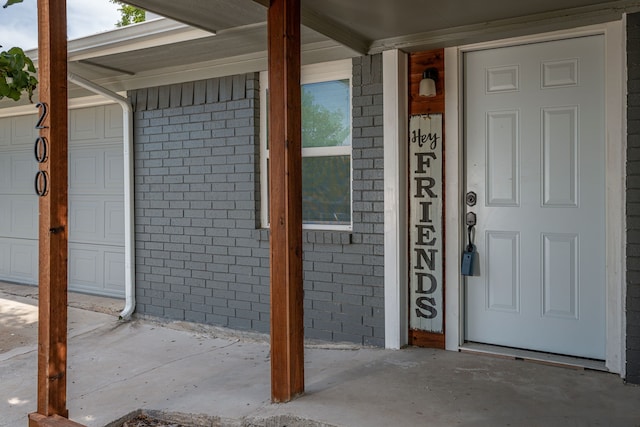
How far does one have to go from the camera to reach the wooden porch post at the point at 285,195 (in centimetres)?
319

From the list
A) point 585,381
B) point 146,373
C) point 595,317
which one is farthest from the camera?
point 146,373

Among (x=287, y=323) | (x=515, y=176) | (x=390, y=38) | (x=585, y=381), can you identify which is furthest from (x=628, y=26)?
(x=287, y=323)

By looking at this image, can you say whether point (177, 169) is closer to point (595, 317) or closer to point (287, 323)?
point (287, 323)

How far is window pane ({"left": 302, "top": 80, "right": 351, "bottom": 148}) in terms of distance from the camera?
15.0 feet

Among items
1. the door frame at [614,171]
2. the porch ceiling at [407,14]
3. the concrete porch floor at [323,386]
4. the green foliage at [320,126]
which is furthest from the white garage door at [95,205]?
the door frame at [614,171]

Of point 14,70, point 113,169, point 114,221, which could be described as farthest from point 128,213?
point 14,70

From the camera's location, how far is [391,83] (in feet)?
13.8

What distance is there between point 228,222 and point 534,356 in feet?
8.87

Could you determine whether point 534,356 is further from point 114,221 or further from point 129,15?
point 129,15

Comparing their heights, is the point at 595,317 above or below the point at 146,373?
→ above

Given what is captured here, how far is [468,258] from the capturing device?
161 inches

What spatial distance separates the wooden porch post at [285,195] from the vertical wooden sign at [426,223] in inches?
52.3

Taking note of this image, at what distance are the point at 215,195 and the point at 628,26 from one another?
3400 millimetres

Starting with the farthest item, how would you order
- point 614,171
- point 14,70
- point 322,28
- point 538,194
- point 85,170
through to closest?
1. point 85,170
2. point 538,194
3. point 322,28
4. point 614,171
5. point 14,70
